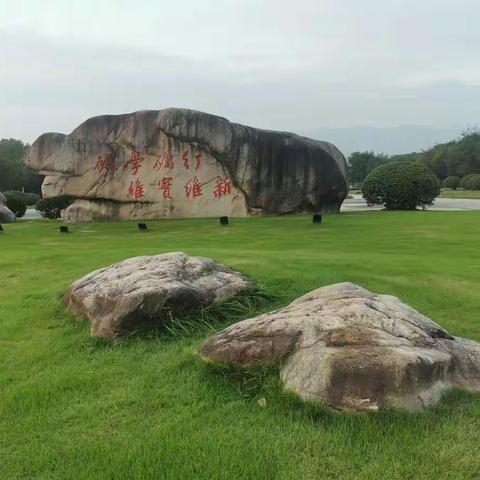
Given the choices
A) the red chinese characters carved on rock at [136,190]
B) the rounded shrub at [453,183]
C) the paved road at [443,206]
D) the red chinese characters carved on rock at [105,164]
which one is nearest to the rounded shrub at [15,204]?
the red chinese characters carved on rock at [105,164]

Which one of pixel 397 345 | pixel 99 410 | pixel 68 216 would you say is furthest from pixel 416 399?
pixel 68 216

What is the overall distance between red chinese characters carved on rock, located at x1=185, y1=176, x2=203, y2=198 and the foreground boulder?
1130 centimetres

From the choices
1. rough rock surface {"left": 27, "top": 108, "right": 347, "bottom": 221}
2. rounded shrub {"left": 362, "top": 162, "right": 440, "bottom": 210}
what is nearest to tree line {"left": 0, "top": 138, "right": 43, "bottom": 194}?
rough rock surface {"left": 27, "top": 108, "right": 347, "bottom": 221}

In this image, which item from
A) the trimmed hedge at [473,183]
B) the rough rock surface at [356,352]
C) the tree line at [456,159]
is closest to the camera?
the rough rock surface at [356,352]

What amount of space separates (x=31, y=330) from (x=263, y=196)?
40.7ft

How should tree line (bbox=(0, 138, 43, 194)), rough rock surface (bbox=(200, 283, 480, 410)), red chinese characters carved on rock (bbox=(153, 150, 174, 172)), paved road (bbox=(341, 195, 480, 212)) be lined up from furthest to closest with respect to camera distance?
tree line (bbox=(0, 138, 43, 194)) → paved road (bbox=(341, 195, 480, 212)) → red chinese characters carved on rock (bbox=(153, 150, 174, 172)) → rough rock surface (bbox=(200, 283, 480, 410))

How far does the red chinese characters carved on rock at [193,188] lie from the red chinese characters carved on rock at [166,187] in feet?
1.61

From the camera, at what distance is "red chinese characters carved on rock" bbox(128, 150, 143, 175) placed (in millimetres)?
16609

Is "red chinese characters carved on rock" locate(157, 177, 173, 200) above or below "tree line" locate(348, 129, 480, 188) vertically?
below

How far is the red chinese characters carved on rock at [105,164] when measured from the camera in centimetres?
1673

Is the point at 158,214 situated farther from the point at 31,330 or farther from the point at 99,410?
the point at 99,410

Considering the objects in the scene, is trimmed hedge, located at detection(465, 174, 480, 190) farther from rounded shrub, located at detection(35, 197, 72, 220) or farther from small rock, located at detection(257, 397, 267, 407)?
small rock, located at detection(257, 397, 267, 407)

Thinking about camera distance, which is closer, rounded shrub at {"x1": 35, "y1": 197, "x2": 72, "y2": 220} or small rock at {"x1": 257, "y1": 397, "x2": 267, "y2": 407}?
small rock at {"x1": 257, "y1": 397, "x2": 267, "y2": 407}

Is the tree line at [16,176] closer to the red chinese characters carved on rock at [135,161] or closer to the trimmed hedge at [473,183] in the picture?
the red chinese characters carved on rock at [135,161]
